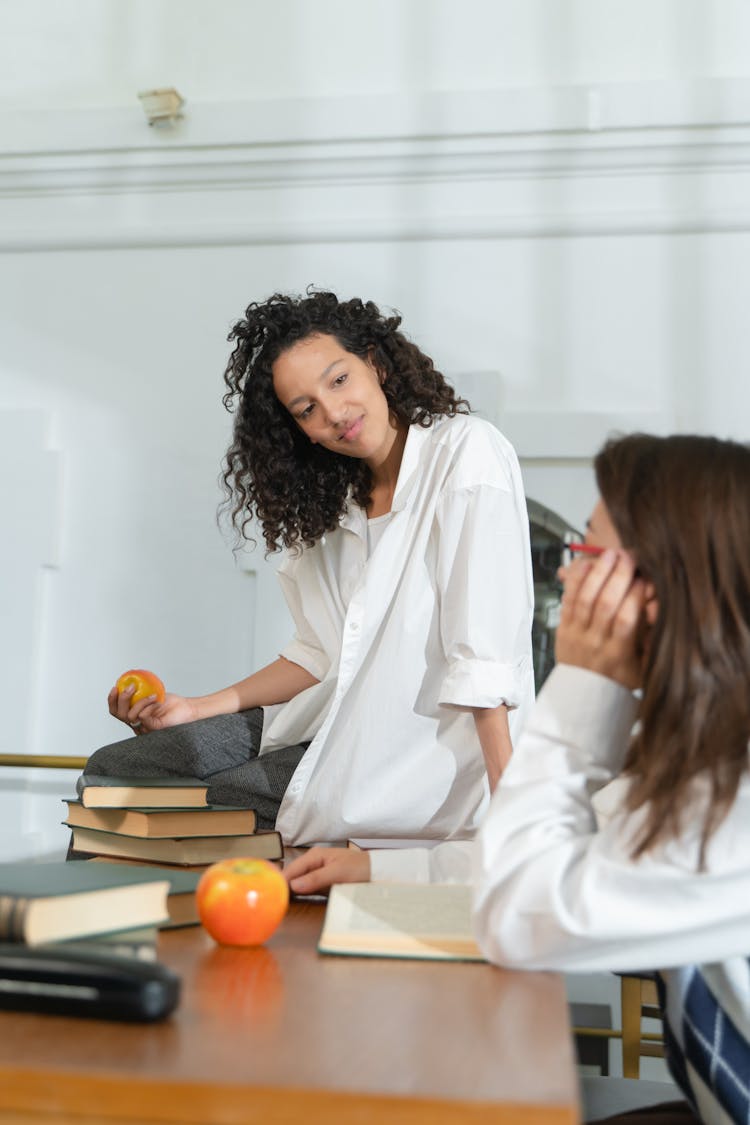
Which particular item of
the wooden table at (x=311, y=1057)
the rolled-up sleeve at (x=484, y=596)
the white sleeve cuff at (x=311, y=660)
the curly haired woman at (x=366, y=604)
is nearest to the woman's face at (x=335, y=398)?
the curly haired woman at (x=366, y=604)

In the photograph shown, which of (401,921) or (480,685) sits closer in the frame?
(401,921)

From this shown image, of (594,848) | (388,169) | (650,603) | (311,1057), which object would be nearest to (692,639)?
(650,603)

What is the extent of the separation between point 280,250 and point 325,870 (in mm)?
2229

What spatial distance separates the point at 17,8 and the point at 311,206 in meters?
1.12

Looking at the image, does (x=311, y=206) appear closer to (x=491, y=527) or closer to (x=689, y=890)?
(x=491, y=527)

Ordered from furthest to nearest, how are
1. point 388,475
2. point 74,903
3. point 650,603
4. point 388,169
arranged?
point 388,169
point 388,475
point 650,603
point 74,903

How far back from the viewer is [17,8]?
334cm

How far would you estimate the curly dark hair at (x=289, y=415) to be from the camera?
2.07 metres

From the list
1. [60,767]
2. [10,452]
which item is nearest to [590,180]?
[10,452]

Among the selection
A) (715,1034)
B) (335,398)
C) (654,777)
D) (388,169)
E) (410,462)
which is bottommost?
(715,1034)

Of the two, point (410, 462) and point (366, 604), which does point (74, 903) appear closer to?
point (366, 604)

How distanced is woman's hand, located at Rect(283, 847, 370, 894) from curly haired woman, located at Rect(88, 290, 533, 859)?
459 mm

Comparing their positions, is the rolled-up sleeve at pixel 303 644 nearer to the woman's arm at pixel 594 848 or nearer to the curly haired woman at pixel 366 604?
the curly haired woman at pixel 366 604

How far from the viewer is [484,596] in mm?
Result: 1738
